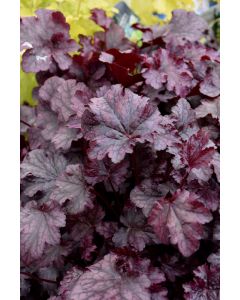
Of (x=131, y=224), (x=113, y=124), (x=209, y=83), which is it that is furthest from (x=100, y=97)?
(x=209, y=83)

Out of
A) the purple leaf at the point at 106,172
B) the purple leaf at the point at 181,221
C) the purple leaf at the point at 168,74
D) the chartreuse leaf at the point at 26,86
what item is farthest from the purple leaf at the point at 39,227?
the chartreuse leaf at the point at 26,86

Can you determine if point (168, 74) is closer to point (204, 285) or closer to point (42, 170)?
point (42, 170)

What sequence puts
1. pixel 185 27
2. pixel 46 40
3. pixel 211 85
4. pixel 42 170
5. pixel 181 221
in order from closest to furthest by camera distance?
pixel 181 221, pixel 42 170, pixel 211 85, pixel 46 40, pixel 185 27

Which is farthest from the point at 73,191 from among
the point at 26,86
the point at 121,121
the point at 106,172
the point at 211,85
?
the point at 26,86

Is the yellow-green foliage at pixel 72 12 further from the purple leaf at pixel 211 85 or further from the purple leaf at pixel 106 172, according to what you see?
the purple leaf at pixel 106 172

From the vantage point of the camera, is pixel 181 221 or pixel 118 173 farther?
pixel 118 173

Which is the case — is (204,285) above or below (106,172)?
below

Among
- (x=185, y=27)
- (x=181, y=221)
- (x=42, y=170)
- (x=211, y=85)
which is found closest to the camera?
(x=181, y=221)
